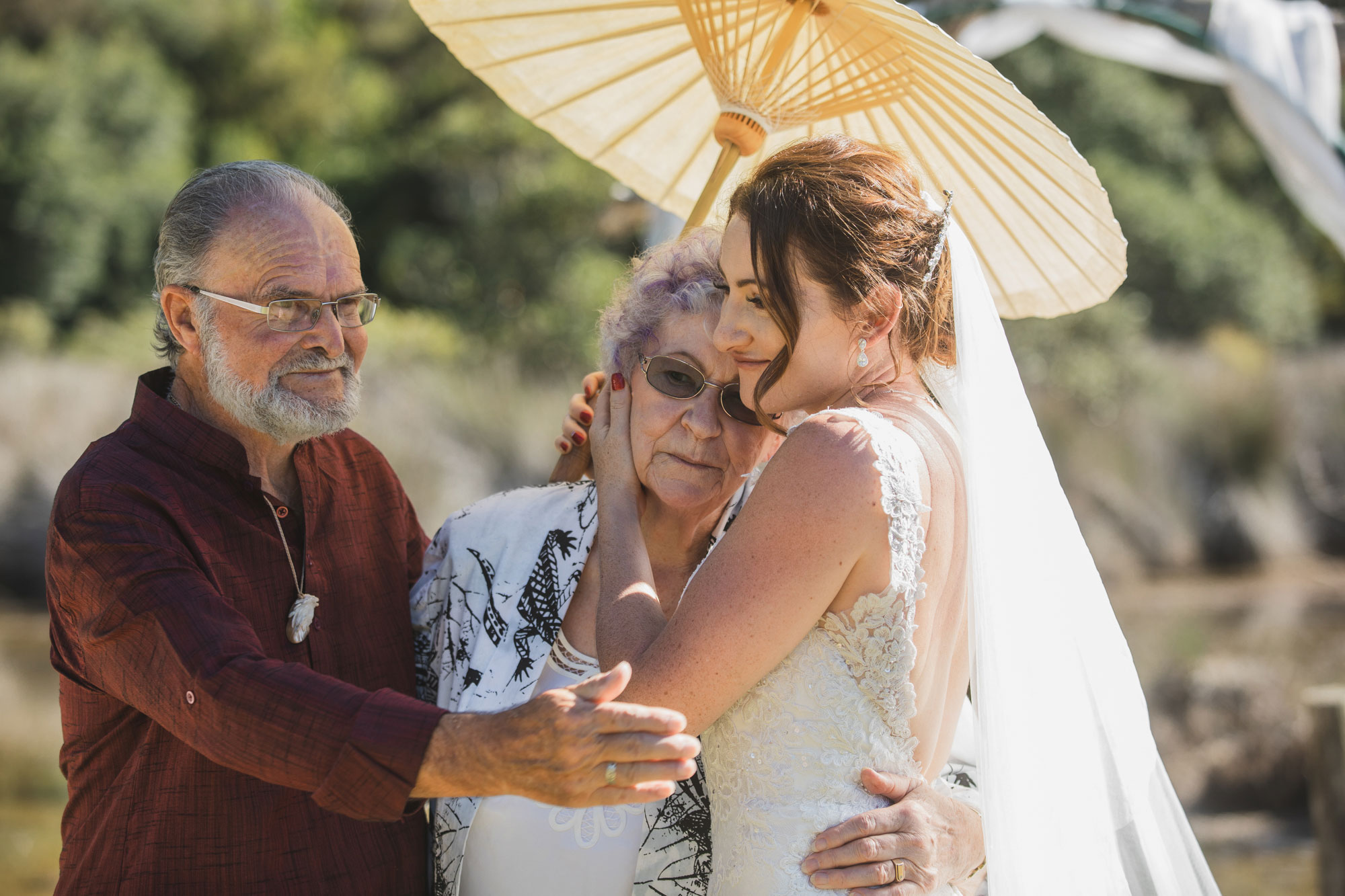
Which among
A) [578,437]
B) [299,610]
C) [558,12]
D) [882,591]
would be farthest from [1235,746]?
→ [299,610]

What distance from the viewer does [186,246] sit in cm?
243

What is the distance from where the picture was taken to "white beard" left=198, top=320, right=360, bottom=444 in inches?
93.7

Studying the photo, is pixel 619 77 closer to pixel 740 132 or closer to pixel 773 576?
pixel 740 132

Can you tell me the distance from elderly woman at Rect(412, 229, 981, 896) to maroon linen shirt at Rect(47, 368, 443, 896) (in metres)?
0.15

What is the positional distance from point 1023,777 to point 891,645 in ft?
1.33

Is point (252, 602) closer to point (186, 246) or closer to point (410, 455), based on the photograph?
point (186, 246)

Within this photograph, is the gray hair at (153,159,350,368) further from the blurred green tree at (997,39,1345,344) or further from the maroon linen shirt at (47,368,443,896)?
the blurred green tree at (997,39,1345,344)

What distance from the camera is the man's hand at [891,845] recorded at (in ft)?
6.99

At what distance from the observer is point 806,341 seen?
220 centimetres

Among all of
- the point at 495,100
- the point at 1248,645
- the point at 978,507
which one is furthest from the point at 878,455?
the point at 495,100

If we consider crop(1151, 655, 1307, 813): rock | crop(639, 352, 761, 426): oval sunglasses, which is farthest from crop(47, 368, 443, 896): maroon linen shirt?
crop(1151, 655, 1307, 813): rock

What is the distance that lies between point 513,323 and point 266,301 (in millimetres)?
11516

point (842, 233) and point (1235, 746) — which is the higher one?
point (842, 233)

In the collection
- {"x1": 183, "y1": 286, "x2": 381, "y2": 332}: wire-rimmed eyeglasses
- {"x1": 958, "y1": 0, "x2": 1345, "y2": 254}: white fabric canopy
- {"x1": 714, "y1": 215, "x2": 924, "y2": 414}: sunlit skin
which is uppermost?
{"x1": 958, "y1": 0, "x2": 1345, "y2": 254}: white fabric canopy
